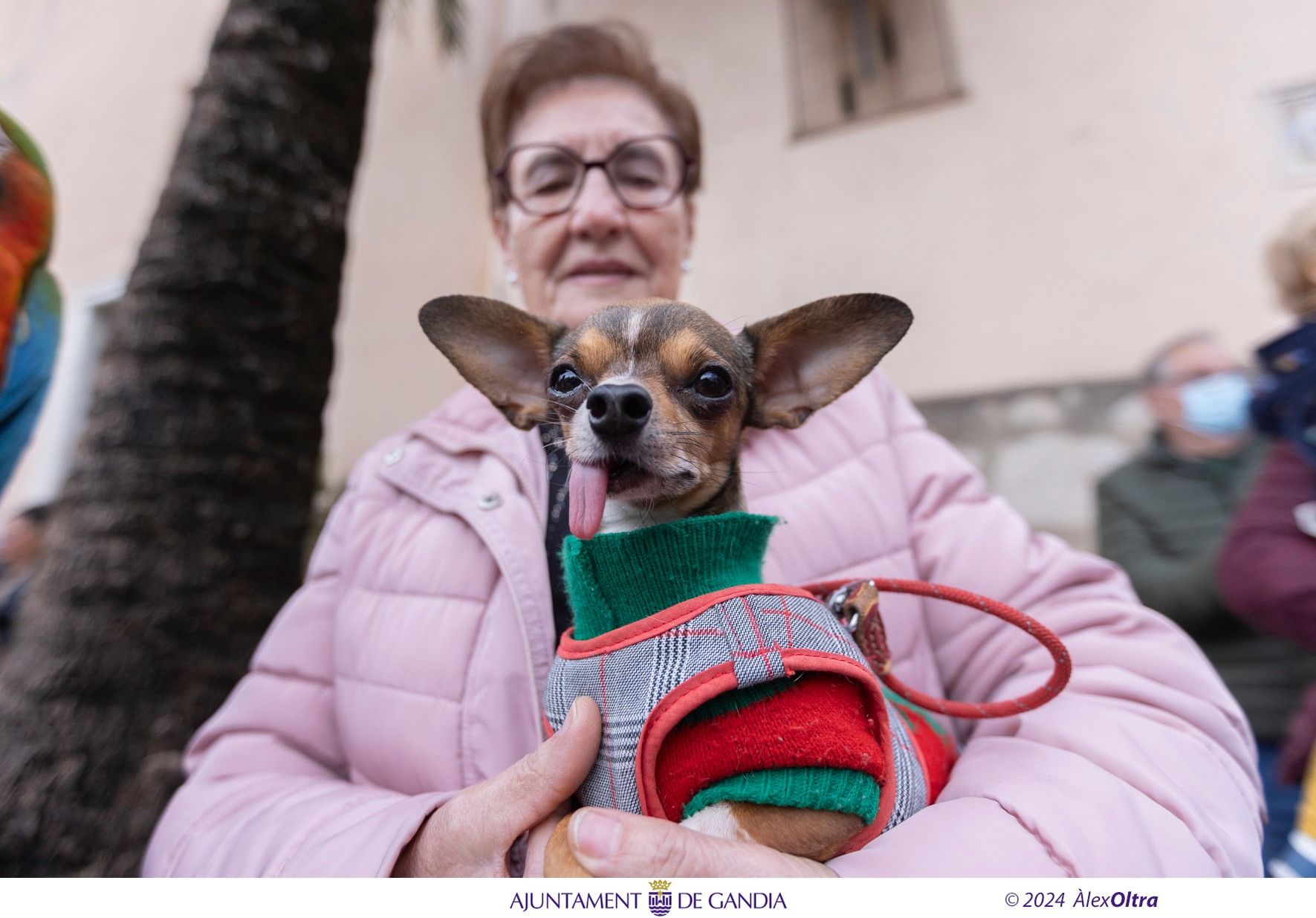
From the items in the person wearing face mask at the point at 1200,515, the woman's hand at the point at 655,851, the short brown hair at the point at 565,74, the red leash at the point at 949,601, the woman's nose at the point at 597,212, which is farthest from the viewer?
the person wearing face mask at the point at 1200,515

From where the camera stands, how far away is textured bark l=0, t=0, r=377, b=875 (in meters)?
1.29

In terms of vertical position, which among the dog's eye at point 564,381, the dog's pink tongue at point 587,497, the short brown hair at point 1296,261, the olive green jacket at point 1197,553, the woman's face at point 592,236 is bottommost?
the olive green jacket at point 1197,553

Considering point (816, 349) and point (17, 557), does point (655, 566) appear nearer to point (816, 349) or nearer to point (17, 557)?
point (816, 349)

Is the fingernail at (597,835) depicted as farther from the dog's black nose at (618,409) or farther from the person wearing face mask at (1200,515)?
the person wearing face mask at (1200,515)

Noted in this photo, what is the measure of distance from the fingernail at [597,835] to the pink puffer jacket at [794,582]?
0.71 feet

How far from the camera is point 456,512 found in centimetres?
97

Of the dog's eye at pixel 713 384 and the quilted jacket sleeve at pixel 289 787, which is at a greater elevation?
the dog's eye at pixel 713 384

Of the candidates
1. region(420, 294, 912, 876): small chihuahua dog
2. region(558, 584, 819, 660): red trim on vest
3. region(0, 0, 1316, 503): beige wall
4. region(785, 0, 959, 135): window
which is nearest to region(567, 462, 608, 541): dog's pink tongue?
region(420, 294, 912, 876): small chihuahua dog

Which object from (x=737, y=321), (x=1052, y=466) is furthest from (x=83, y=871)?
(x=1052, y=466)

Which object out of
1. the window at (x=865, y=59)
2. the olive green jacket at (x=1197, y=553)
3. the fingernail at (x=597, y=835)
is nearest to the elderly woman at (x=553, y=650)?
the fingernail at (x=597, y=835)

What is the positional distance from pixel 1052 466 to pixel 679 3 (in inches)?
67.8

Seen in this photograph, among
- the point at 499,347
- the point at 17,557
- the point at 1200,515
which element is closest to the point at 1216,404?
the point at 1200,515

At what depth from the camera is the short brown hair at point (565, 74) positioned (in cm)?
119

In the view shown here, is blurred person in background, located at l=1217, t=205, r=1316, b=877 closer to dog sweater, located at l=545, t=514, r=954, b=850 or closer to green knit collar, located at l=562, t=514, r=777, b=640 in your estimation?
dog sweater, located at l=545, t=514, r=954, b=850
